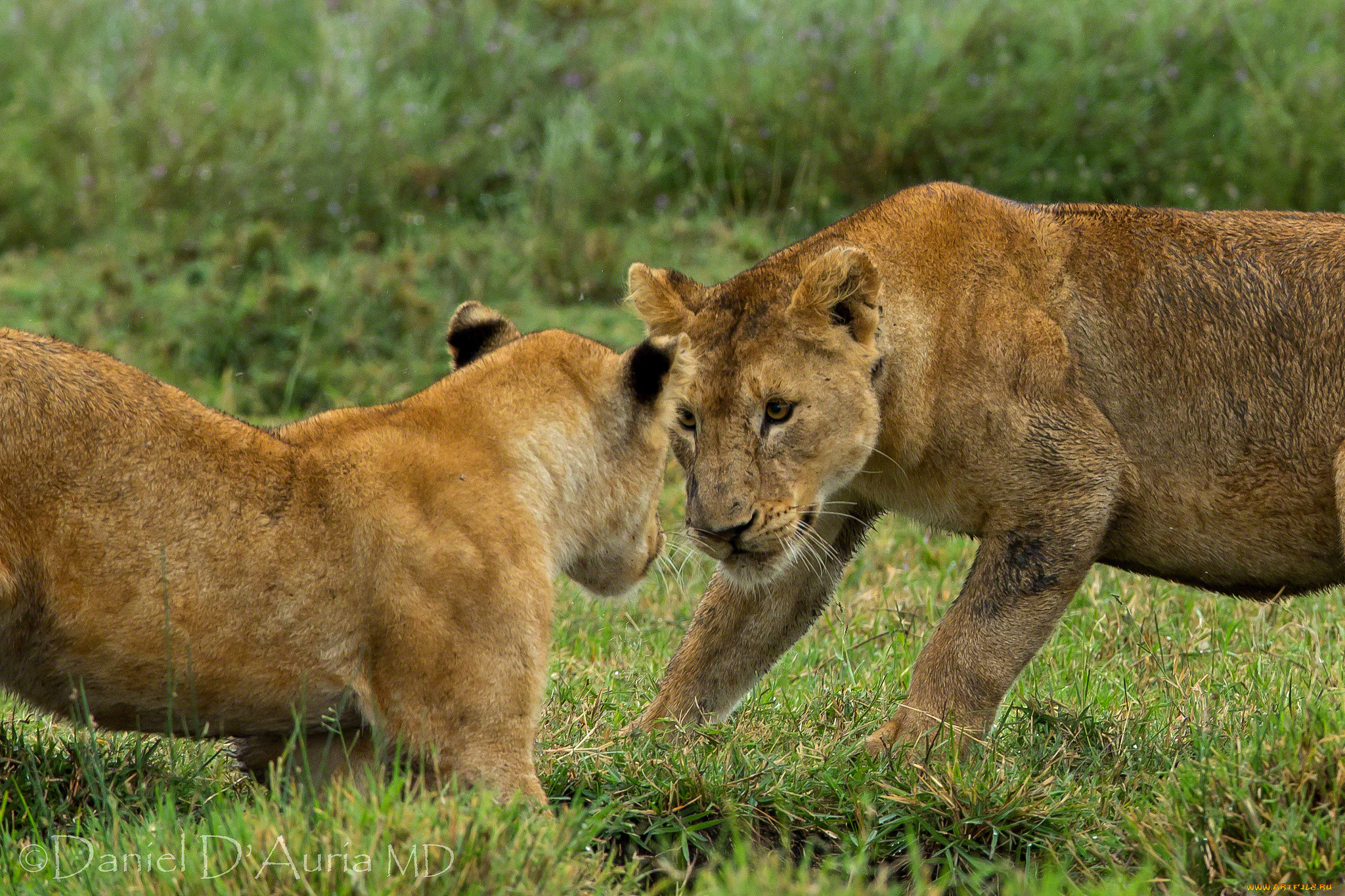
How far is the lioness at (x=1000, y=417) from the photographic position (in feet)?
14.2

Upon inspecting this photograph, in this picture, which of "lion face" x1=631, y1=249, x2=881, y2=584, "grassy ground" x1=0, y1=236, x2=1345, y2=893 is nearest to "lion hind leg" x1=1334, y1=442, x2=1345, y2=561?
"grassy ground" x1=0, y1=236, x2=1345, y2=893

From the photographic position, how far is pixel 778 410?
14.3 feet

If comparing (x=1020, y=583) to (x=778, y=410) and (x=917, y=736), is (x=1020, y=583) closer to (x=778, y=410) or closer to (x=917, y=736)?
(x=917, y=736)

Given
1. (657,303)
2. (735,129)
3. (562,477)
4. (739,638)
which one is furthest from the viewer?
(735,129)

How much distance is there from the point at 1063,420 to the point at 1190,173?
19.4 ft

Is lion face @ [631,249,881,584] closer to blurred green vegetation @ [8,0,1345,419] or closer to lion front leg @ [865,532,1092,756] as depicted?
lion front leg @ [865,532,1092,756]

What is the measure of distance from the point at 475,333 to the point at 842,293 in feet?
3.29

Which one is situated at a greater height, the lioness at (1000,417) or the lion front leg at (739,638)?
the lioness at (1000,417)

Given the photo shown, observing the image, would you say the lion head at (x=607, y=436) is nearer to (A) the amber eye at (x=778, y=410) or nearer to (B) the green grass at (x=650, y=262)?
(A) the amber eye at (x=778, y=410)

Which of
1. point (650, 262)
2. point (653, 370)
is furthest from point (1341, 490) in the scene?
point (650, 262)

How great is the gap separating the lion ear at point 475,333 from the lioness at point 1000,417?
1.73 feet

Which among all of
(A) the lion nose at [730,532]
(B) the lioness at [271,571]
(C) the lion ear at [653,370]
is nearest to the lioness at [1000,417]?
(A) the lion nose at [730,532]

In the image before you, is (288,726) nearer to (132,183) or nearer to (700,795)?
(700,795)

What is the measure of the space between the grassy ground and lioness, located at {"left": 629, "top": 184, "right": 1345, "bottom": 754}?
0.31 meters
